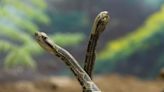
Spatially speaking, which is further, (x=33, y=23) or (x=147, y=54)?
(x=147, y=54)

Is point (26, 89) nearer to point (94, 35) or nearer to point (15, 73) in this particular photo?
point (15, 73)

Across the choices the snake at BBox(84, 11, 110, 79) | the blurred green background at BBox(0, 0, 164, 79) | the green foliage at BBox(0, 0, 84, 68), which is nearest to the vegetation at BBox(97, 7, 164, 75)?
the blurred green background at BBox(0, 0, 164, 79)

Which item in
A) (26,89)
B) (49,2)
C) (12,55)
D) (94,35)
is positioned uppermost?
(49,2)

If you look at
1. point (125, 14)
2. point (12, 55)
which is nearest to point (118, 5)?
point (125, 14)

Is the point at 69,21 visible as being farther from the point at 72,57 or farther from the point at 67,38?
the point at 72,57

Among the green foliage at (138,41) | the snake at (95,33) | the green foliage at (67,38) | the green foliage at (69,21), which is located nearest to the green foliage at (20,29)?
the green foliage at (67,38)

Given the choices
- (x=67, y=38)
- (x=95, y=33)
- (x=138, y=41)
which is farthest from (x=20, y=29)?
(x=95, y=33)

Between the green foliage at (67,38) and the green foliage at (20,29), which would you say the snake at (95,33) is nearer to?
the green foliage at (20,29)
